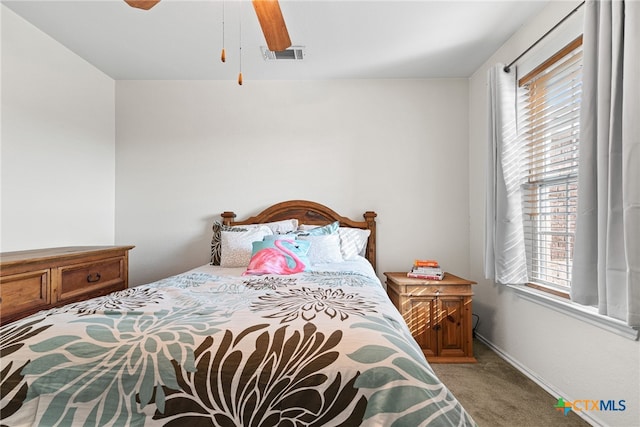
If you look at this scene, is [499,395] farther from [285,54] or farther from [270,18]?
[285,54]

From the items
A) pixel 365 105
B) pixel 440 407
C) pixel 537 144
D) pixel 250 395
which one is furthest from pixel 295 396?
pixel 365 105

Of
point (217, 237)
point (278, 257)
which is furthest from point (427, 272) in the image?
point (217, 237)

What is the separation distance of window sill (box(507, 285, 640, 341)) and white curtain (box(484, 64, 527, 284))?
11 centimetres

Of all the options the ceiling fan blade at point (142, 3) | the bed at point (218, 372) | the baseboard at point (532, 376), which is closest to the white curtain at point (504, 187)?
the baseboard at point (532, 376)

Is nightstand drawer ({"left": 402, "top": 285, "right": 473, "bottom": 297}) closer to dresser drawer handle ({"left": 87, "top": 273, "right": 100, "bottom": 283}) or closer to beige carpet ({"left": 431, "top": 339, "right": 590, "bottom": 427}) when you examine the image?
beige carpet ({"left": 431, "top": 339, "right": 590, "bottom": 427})

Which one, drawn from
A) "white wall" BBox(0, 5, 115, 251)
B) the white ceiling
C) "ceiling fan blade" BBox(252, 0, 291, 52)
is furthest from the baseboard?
"white wall" BBox(0, 5, 115, 251)

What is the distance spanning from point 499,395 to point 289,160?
2.55m

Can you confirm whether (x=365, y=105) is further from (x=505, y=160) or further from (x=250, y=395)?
(x=250, y=395)

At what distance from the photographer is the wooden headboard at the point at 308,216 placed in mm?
3135

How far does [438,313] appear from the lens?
2.55 m

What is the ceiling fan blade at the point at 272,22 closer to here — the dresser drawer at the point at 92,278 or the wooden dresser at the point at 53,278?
the wooden dresser at the point at 53,278

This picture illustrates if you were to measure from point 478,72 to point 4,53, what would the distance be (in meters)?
3.81

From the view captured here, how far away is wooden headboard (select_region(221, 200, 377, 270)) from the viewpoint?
3135mm

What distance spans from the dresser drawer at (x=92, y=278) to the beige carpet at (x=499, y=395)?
2.63 m
